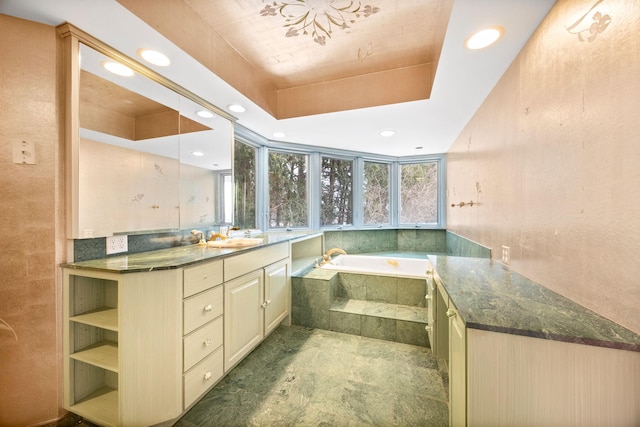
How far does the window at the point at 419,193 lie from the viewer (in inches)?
149

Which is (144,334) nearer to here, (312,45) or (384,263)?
(312,45)

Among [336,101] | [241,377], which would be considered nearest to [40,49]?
[336,101]

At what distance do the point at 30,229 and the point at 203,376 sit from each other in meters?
1.15

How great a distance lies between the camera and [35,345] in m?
1.18

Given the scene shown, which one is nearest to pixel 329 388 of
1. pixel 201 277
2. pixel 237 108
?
pixel 201 277

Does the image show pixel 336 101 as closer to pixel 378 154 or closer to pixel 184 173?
pixel 184 173

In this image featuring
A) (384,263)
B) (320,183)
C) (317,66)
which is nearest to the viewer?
(317,66)

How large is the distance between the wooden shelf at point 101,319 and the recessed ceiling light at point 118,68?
4.47 feet

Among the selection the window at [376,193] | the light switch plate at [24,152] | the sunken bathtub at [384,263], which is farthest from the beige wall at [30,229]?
the window at [376,193]

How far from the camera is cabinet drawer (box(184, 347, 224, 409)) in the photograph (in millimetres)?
1298

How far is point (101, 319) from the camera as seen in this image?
1.23 m

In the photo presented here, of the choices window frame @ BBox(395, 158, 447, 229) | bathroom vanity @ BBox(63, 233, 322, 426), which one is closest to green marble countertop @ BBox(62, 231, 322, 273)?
bathroom vanity @ BBox(63, 233, 322, 426)

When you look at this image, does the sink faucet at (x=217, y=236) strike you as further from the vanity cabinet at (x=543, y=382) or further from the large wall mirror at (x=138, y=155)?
the vanity cabinet at (x=543, y=382)

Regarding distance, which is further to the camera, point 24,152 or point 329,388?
point 329,388
